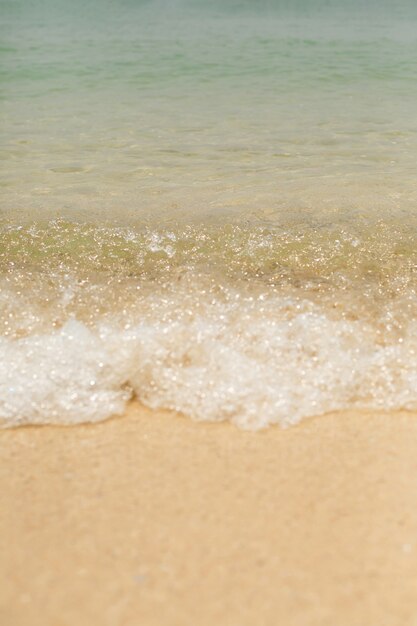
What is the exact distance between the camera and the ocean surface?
192 cm

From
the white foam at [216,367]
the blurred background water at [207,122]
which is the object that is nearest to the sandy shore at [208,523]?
the white foam at [216,367]

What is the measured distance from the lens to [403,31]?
34.7 ft

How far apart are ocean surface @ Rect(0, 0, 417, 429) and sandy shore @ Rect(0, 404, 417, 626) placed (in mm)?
137

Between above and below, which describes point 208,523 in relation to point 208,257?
below

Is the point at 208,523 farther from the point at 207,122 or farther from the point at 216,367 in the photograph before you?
the point at 207,122

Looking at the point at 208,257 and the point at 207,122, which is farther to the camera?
the point at 207,122

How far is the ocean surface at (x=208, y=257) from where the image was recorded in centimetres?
192

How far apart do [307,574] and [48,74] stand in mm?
6588

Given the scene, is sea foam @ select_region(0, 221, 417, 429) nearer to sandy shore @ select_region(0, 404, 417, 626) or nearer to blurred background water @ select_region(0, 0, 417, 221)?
sandy shore @ select_region(0, 404, 417, 626)

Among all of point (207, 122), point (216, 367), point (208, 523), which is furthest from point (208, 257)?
point (207, 122)

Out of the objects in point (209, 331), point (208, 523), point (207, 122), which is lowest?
point (208, 523)

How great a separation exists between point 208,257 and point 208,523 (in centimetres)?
120

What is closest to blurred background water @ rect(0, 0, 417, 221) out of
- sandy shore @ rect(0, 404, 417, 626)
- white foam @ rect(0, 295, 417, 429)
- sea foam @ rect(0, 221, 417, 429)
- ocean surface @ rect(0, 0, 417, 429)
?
ocean surface @ rect(0, 0, 417, 429)

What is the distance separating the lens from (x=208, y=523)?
1450 millimetres
